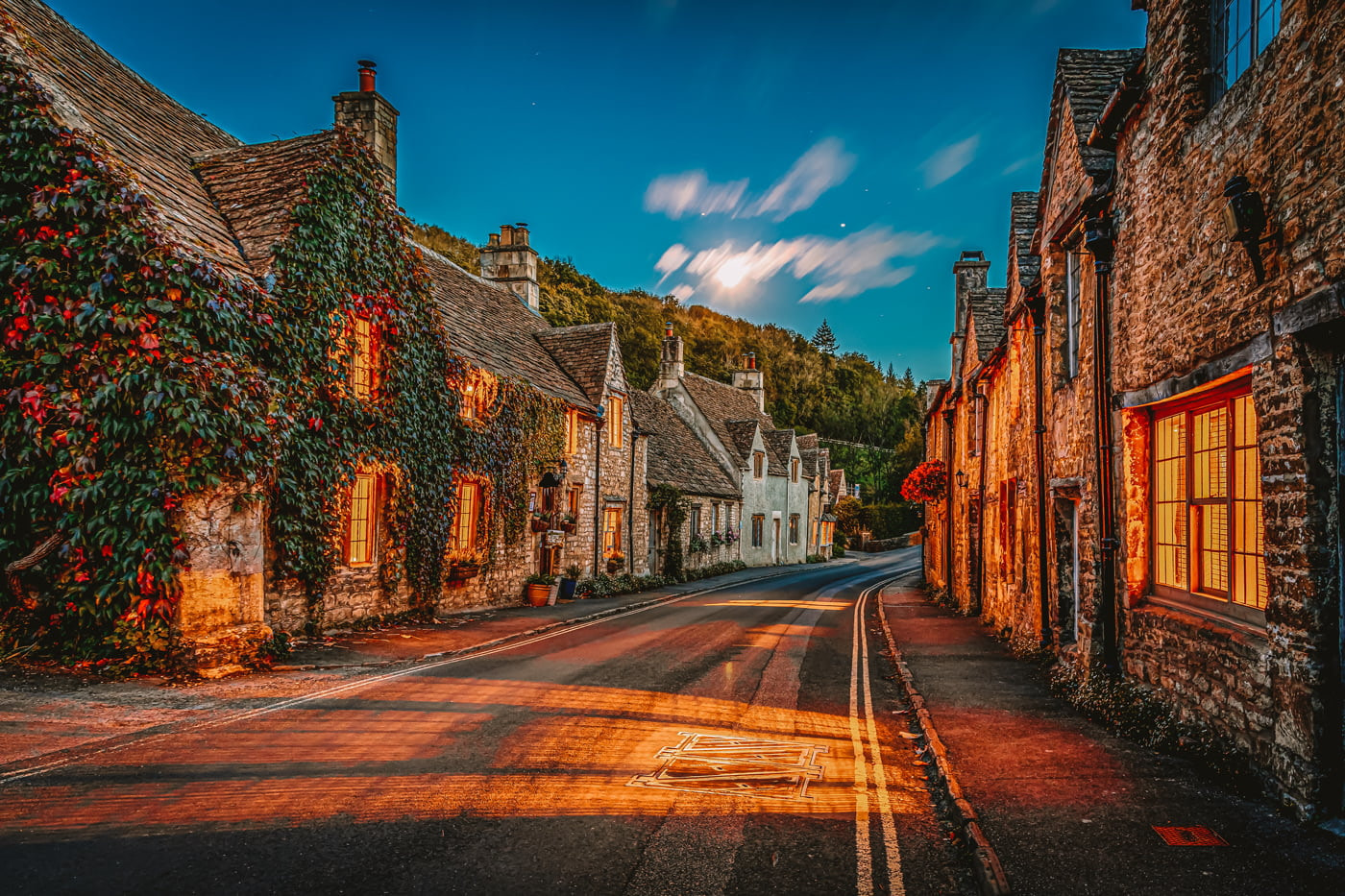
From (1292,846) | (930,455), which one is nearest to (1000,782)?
(1292,846)

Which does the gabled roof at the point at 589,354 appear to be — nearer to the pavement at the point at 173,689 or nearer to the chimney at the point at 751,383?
the pavement at the point at 173,689

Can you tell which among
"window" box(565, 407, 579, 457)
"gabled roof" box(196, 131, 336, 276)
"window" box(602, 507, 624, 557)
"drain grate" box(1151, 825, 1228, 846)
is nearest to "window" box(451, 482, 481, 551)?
"window" box(565, 407, 579, 457)

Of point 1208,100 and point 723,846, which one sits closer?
point 723,846

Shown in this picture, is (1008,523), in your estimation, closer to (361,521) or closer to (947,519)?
(947,519)

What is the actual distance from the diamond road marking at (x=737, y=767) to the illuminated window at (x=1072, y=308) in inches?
277

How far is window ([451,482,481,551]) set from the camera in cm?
1831

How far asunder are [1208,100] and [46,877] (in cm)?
1102

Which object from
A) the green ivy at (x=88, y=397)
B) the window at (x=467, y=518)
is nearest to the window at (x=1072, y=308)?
the green ivy at (x=88, y=397)

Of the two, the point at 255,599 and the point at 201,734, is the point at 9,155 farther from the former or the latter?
the point at 201,734

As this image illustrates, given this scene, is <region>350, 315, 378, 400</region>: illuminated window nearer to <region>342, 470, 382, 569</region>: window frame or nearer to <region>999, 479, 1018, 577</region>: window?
<region>342, 470, 382, 569</region>: window frame

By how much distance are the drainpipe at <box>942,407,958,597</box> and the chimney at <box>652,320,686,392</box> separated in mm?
17504

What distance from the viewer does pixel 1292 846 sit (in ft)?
16.7

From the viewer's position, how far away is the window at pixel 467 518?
18.3 m

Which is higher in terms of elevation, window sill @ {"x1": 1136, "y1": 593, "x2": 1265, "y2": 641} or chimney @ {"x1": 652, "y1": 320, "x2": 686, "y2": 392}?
chimney @ {"x1": 652, "y1": 320, "x2": 686, "y2": 392}
